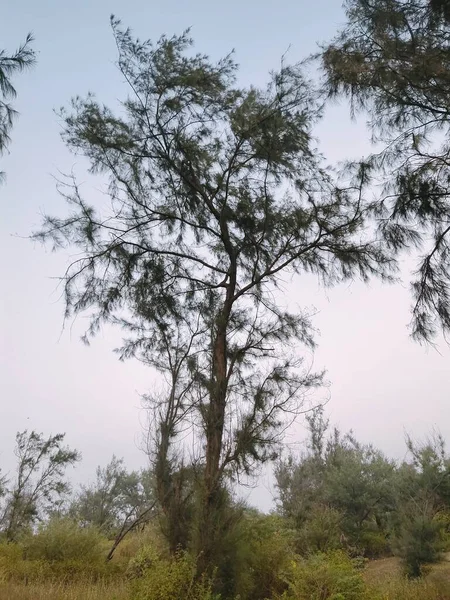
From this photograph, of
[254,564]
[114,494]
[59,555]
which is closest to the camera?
[254,564]

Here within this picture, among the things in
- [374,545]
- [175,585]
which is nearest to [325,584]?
[175,585]

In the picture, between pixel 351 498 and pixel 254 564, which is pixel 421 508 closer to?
pixel 351 498

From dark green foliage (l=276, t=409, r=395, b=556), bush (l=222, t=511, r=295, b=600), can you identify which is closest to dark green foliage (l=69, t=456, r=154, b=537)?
dark green foliage (l=276, t=409, r=395, b=556)

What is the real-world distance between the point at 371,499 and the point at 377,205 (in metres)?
14.6

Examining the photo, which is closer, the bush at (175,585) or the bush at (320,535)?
the bush at (175,585)

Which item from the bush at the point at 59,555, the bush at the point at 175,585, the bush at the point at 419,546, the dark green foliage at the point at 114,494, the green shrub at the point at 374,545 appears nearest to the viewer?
the bush at the point at 175,585

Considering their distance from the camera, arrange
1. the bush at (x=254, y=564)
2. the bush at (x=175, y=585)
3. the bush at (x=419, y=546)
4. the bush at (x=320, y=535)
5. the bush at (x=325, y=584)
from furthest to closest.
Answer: the bush at (x=320, y=535) < the bush at (x=419, y=546) < the bush at (x=325, y=584) < the bush at (x=254, y=564) < the bush at (x=175, y=585)

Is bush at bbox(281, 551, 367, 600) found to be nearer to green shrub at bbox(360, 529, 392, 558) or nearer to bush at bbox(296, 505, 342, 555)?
bush at bbox(296, 505, 342, 555)

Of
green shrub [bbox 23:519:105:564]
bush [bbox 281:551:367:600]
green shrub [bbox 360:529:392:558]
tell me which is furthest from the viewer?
green shrub [bbox 360:529:392:558]

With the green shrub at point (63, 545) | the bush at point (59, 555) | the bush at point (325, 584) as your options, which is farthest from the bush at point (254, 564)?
the green shrub at point (63, 545)

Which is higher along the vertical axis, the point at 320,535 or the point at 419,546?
the point at 320,535

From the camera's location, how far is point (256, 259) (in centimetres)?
755

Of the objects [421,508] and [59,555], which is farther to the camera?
[421,508]

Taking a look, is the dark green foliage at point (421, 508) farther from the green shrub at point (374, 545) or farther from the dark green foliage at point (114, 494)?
the dark green foliage at point (114, 494)
